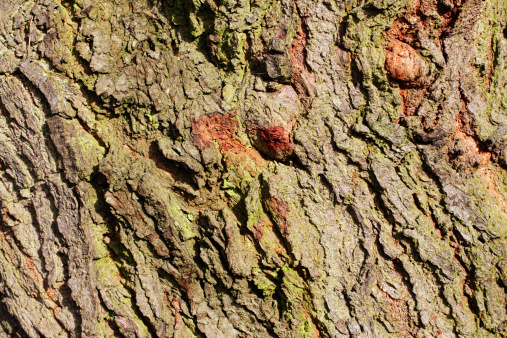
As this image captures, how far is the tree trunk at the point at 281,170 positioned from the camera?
1759 millimetres

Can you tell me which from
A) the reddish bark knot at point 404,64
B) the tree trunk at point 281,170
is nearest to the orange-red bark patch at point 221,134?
the tree trunk at point 281,170

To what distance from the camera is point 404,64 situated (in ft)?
5.80

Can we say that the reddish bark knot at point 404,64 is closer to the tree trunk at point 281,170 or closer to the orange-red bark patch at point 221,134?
the tree trunk at point 281,170

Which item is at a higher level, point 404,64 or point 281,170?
point 404,64

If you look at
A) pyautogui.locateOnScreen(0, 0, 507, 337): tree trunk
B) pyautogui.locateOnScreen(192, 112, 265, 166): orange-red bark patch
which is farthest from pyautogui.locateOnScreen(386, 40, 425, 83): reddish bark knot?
pyautogui.locateOnScreen(192, 112, 265, 166): orange-red bark patch

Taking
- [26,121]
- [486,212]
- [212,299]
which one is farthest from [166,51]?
[486,212]

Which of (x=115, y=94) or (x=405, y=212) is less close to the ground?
(x=405, y=212)

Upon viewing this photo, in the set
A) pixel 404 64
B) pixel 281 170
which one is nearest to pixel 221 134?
pixel 281 170

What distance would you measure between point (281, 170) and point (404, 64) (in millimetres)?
750

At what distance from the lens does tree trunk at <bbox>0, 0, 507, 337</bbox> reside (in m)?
1.76

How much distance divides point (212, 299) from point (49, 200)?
974 mm

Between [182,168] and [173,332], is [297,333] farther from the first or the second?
[182,168]

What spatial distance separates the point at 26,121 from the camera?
1958 mm

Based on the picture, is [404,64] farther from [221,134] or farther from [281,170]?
[221,134]
